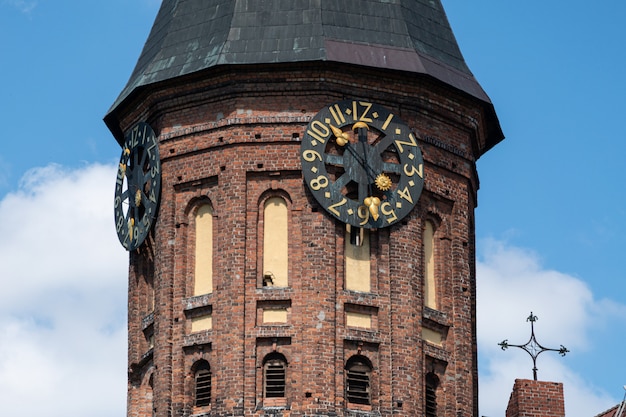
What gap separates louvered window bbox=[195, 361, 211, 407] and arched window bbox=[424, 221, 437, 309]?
5.13 metres

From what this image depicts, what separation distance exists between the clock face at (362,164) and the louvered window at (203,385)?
436 centimetres

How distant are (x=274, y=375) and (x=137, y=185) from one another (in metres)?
6.33

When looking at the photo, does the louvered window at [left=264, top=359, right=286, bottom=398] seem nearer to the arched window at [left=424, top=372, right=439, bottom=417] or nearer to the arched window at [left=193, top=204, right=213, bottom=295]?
the arched window at [left=193, top=204, right=213, bottom=295]

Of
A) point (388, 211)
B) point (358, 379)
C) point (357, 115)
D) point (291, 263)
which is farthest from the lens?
point (357, 115)

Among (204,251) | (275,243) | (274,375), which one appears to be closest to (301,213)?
(275,243)

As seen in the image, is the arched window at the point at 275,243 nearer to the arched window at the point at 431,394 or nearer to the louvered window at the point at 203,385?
the louvered window at the point at 203,385

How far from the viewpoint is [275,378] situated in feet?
154

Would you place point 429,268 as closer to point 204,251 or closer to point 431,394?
point 431,394

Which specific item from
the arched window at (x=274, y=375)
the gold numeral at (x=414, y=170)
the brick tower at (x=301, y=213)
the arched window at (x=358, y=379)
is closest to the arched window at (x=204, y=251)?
the brick tower at (x=301, y=213)

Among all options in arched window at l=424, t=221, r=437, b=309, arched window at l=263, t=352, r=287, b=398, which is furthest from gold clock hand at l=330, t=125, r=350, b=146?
arched window at l=263, t=352, r=287, b=398

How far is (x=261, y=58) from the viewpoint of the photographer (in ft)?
161

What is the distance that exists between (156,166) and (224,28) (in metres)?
3.48

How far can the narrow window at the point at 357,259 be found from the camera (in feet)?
158

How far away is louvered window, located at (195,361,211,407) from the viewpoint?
4753 centimetres
